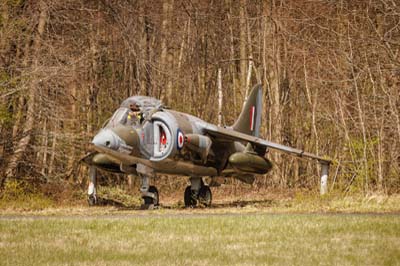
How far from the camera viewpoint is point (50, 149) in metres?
22.2

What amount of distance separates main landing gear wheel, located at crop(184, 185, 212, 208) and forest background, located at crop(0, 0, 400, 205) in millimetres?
3249

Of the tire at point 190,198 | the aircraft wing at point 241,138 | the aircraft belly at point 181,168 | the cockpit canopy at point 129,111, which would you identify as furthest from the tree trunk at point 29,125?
the aircraft wing at point 241,138

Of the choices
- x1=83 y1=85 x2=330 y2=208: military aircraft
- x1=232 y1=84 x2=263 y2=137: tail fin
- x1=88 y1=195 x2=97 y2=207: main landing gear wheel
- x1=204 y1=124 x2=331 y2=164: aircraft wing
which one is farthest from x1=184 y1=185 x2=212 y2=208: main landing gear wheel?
x1=88 y1=195 x2=97 y2=207: main landing gear wheel

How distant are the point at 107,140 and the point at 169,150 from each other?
62.8 inches

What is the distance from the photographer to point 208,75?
29812mm

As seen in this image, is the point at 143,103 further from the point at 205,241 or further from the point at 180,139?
the point at 205,241

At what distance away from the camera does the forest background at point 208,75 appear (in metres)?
20.6

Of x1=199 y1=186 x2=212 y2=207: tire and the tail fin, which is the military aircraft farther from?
the tail fin

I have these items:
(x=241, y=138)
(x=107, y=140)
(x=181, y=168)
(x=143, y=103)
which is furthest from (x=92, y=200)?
(x=241, y=138)

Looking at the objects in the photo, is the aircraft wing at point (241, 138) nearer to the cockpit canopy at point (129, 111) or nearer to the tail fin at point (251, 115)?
the cockpit canopy at point (129, 111)

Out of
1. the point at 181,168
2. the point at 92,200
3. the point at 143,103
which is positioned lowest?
the point at 92,200

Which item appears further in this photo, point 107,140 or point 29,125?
point 29,125

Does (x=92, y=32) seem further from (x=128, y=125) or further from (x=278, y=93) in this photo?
(x=128, y=125)

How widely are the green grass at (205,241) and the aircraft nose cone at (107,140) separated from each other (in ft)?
12.0
